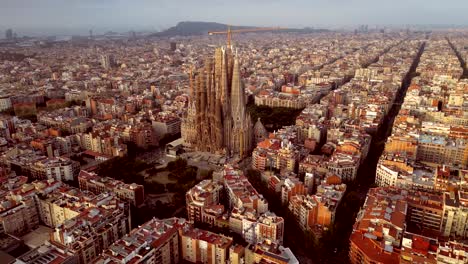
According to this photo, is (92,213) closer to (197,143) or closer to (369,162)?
(197,143)

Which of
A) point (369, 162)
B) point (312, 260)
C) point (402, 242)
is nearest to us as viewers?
point (402, 242)

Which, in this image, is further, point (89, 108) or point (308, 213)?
point (89, 108)

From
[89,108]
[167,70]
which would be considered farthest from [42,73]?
[89,108]

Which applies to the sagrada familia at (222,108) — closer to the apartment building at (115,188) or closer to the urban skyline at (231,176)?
the urban skyline at (231,176)

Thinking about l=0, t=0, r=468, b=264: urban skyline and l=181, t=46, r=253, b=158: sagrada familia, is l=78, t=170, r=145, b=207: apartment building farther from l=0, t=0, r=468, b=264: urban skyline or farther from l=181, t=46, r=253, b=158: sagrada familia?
l=181, t=46, r=253, b=158: sagrada familia

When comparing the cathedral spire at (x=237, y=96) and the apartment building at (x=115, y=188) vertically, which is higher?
the cathedral spire at (x=237, y=96)

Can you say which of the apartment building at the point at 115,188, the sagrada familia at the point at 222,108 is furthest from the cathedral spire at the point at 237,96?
the apartment building at the point at 115,188

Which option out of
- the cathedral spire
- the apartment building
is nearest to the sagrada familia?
the cathedral spire

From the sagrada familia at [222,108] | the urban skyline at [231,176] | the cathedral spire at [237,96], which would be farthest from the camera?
the sagrada familia at [222,108]

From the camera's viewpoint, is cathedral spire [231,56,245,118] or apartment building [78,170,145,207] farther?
cathedral spire [231,56,245,118]
